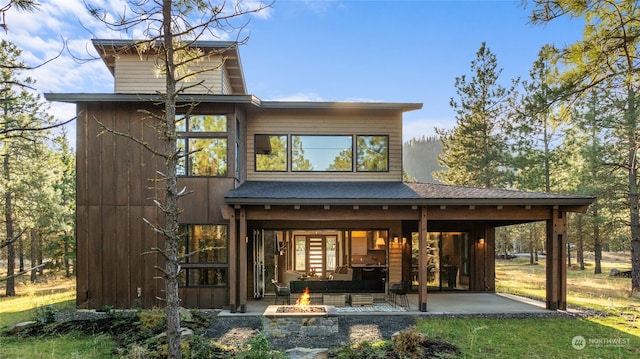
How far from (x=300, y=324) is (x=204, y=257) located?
12.5 ft

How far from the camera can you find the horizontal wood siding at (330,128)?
39.3ft

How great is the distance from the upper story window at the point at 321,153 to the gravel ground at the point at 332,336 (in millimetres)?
4467

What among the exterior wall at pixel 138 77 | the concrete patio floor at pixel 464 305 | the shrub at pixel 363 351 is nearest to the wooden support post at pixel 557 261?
the concrete patio floor at pixel 464 305

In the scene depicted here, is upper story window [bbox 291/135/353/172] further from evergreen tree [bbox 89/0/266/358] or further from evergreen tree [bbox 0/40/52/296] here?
evergreen tree [bbox 0/40/52/296]

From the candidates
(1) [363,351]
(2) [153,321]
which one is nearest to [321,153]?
(2) [153,321]

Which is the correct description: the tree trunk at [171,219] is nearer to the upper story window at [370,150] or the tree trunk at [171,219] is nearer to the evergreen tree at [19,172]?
the upper story window at [370,150]

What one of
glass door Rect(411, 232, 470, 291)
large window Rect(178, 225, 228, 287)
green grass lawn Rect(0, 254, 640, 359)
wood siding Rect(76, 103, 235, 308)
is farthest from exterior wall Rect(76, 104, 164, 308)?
glass door Rect(411, 232, 470, 291)

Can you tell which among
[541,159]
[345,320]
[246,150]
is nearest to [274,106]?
[246,150]

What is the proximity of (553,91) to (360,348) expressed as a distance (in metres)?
4.48

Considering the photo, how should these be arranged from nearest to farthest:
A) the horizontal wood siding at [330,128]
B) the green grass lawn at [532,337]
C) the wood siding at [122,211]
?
the green grass lawn at [532,337] < the wood siding at [122,211] < the horizontal wood siding at [330,128]

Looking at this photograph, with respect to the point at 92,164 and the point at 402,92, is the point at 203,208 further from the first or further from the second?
the point at 402,92

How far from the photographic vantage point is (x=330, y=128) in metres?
12.1

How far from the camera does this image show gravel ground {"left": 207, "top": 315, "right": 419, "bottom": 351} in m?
7.05

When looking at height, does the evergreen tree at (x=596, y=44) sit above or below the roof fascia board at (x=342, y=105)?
below
